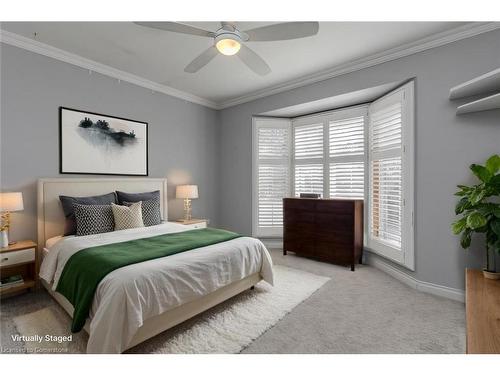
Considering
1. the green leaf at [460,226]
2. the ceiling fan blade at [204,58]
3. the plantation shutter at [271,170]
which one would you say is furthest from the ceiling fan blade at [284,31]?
the plantation shutter at [271,170]

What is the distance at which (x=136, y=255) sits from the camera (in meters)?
2.00

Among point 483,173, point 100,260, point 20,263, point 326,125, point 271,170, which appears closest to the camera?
point 100,260

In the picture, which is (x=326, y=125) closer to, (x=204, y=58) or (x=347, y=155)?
(x=347, y=155)

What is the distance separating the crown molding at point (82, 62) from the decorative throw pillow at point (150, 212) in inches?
73.9

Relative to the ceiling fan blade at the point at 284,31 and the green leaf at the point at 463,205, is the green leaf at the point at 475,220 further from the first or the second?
the ceiling fan blade at the point at 284,31

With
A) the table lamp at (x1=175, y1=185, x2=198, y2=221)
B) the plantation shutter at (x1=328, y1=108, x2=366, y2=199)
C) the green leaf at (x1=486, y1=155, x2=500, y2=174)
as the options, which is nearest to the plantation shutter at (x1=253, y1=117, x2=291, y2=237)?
the plantation shutter at (x1=328, y1=108, x2=366, y2=199)

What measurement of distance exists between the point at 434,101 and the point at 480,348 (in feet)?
8.02

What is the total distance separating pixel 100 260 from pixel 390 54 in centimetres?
380

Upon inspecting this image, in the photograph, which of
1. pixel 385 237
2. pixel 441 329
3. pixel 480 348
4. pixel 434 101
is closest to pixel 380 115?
pixel 434 101

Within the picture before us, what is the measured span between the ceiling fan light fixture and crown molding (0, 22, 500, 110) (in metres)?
1.94

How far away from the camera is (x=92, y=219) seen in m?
2.82

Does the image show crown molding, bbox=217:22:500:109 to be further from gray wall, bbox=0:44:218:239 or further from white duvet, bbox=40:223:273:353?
white duvet, bbox=40:223:273:353

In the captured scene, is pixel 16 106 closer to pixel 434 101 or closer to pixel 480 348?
pixel 480 348

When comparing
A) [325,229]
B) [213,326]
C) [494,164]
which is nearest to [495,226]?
[494,164]
